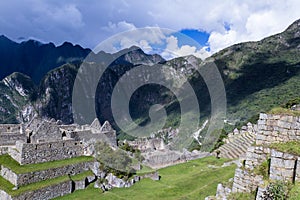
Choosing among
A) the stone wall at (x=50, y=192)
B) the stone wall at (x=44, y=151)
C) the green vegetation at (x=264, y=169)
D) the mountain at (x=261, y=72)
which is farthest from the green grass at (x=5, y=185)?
the mountain at (x=261, y=72)

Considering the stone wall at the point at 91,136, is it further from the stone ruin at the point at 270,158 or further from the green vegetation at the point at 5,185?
the stone ruin at the point at 270,158

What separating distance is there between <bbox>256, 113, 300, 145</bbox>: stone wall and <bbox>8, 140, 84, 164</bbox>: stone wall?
15.6 m

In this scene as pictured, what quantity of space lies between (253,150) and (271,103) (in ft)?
293

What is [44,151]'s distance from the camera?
1956 centimetres

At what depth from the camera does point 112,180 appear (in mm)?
20203

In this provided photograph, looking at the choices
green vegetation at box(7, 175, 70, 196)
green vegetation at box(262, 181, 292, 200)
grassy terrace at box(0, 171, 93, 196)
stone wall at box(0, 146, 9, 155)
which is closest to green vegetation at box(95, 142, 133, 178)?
grassy terrace at box(0, 171, 93, 196)

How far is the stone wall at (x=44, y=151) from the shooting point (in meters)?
18.7

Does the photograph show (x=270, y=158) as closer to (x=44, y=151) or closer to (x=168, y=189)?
(x=168, y=189)

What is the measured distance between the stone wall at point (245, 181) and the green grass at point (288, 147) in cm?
82

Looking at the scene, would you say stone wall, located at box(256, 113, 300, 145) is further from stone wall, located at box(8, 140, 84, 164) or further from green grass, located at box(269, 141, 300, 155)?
stone wall, located at box(8, 140, 84, 164)

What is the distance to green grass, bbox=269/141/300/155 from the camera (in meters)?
6.33

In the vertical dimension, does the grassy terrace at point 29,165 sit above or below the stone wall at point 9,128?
below

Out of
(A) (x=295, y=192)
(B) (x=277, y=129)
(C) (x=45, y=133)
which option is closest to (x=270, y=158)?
(B) (x=277, y=129)

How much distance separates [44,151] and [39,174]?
173 centimetres
